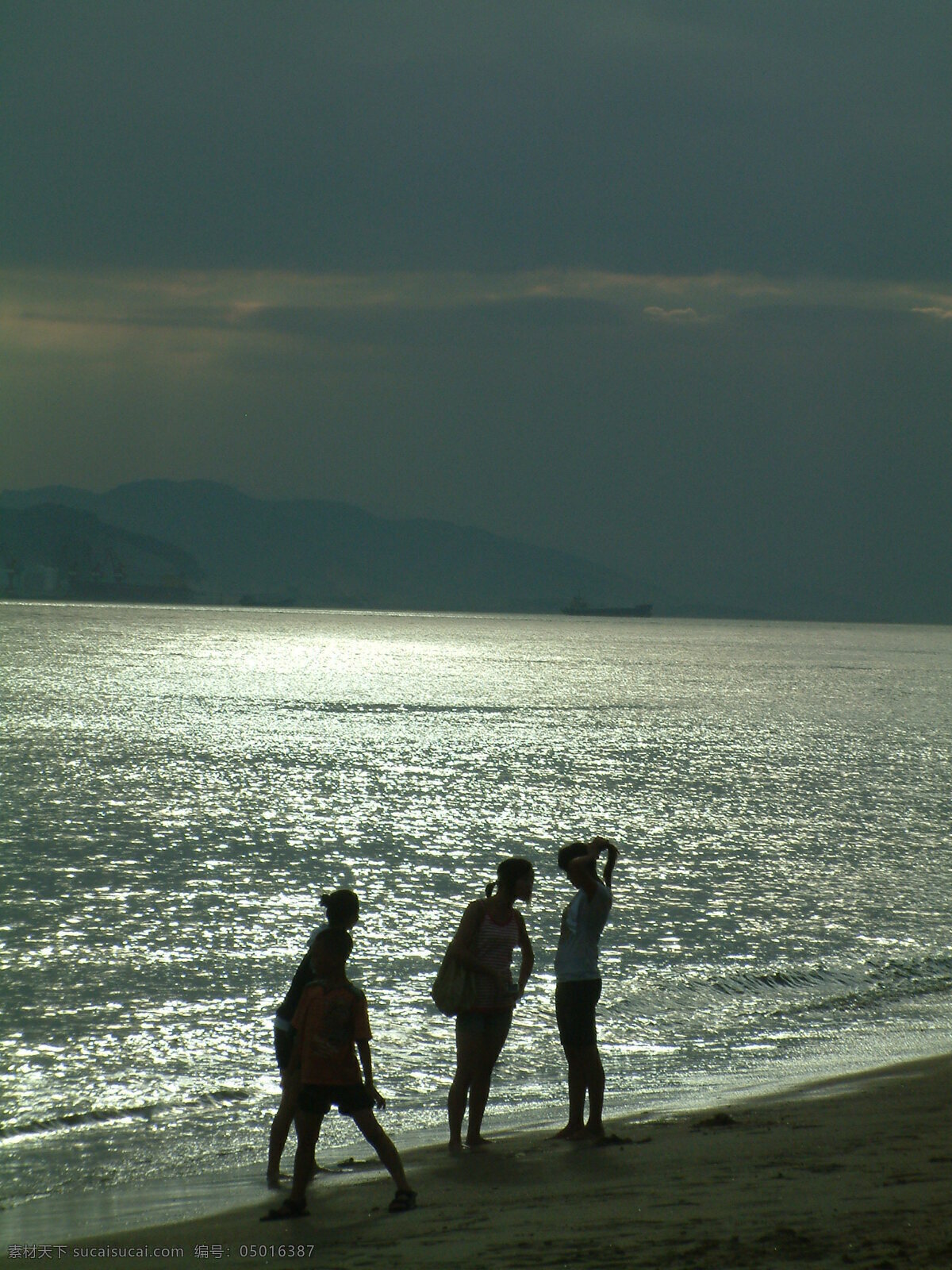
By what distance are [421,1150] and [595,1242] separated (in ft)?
9.92

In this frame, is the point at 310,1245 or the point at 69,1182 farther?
the point at 69,1182

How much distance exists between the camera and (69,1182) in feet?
29.4

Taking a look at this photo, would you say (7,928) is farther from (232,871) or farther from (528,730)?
(528,730)

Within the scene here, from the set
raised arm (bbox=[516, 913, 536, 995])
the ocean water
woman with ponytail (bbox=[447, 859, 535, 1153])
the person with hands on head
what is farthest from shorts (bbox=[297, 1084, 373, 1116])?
the ocean water

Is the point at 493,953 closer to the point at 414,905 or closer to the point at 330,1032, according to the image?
the point at 330,1032

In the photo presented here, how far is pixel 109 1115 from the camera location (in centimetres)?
1050

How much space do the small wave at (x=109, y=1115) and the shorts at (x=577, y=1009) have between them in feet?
12.1

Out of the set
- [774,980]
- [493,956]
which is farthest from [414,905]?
[493,956]

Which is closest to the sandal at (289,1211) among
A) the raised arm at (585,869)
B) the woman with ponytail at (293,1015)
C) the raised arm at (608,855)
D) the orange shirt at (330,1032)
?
the woman with ponytail at (293,1015)

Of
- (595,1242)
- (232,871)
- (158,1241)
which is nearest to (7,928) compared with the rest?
(232,871)

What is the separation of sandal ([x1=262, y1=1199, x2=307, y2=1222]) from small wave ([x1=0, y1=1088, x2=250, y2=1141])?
10.8 ft

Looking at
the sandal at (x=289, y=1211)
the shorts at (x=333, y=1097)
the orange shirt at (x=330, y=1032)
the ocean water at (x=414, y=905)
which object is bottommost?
the ocean water at (x=414, y=905)

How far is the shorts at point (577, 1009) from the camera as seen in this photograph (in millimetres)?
8484

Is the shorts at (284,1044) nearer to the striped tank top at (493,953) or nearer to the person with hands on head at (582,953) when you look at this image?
the striped tank top at (493,953)
